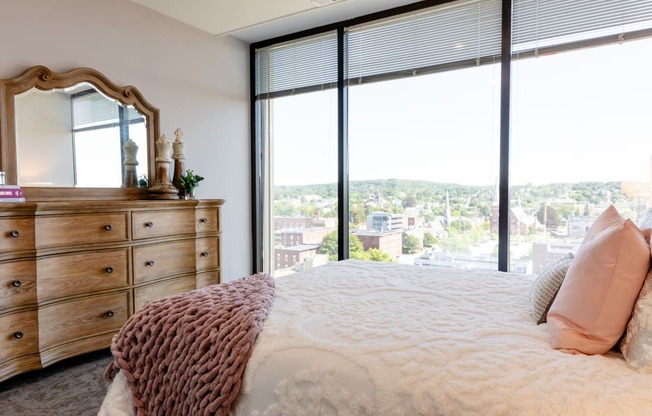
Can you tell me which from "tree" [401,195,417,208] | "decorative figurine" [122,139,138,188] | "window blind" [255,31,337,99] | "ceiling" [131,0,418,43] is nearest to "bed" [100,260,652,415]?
"tree" [401,195,417,208]

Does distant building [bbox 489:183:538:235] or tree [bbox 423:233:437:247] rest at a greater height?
distant building [bbox 489:183:538:235]

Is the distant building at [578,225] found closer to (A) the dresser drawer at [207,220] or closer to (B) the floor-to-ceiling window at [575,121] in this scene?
(B) the floor-to-ceiling window at [575,121]

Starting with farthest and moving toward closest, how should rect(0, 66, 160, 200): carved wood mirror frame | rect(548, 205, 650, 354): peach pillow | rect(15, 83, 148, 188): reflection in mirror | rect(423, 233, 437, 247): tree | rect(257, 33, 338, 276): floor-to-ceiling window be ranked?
rect(257, 33, 338, 276): floor-to-ceiling window → rect(423, 233, 437, 247): tree → rect(15, 83, 148, 188): reflection in mirror → rect(0, 66, 160, 200): carved wood mirror frame → rect(548, 205, 650, 354): peach pillow

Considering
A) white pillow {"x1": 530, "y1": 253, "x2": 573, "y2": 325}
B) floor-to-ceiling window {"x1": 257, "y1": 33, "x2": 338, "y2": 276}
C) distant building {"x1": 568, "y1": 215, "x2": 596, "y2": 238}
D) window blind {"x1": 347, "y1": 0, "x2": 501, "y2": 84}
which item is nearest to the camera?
white pillow {"x1": 530, "y1": 253, "x2": 573, "y2": 325}

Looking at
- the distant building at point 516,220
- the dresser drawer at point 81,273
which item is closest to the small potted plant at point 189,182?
the dresser drawer at point 81,273

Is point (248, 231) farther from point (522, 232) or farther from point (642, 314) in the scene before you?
point (642, 314)

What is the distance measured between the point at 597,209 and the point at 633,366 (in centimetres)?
203

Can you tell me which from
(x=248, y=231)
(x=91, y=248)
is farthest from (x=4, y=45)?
(x=248, y=231)

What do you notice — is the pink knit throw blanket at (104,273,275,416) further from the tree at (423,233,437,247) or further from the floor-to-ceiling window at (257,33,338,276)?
the floor-to-ceiling window at (257,33,338,276)

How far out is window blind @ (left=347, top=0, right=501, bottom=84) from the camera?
3080mm

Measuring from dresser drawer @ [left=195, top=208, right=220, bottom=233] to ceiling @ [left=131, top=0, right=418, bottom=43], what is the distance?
1582mm

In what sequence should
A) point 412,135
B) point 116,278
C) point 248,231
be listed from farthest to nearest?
point 248,231, point 412,135, point 116,278

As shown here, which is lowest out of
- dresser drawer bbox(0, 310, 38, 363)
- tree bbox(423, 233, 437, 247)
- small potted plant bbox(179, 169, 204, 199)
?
dresser drawer bbox(0, 310, 38, 363)

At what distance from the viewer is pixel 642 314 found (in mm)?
1064
